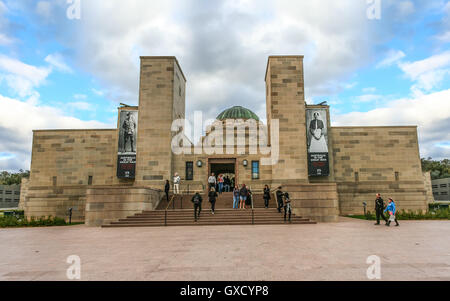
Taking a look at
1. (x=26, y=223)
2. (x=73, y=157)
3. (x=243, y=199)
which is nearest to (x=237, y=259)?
(x=243, y=199)

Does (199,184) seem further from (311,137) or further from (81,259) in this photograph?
(81,259)

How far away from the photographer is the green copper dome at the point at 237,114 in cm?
3847

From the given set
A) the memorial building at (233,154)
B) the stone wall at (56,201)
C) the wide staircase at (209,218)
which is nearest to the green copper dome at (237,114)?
the memorial building at (233,154)

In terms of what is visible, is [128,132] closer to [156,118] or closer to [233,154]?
[156,118]

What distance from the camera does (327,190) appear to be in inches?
640

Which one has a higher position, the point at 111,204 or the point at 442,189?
the point at 442,189

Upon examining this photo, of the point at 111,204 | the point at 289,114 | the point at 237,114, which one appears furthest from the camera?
the point at 237,114

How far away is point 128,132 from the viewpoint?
25250 millimetres

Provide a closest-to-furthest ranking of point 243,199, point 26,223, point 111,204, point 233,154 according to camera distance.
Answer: point 111,204, point 26,223, point 243,199, point 233,154

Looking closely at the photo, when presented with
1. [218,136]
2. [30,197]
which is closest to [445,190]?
[218,136]

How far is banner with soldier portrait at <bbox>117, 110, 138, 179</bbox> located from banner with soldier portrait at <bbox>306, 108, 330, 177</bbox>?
14.6 metres

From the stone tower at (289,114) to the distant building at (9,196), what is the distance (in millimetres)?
48607

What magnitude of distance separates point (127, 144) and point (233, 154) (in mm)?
9003

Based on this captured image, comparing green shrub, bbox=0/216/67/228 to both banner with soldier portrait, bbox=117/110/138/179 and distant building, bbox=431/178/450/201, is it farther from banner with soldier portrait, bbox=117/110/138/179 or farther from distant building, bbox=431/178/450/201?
distant building, bbox=431/178/450/201
